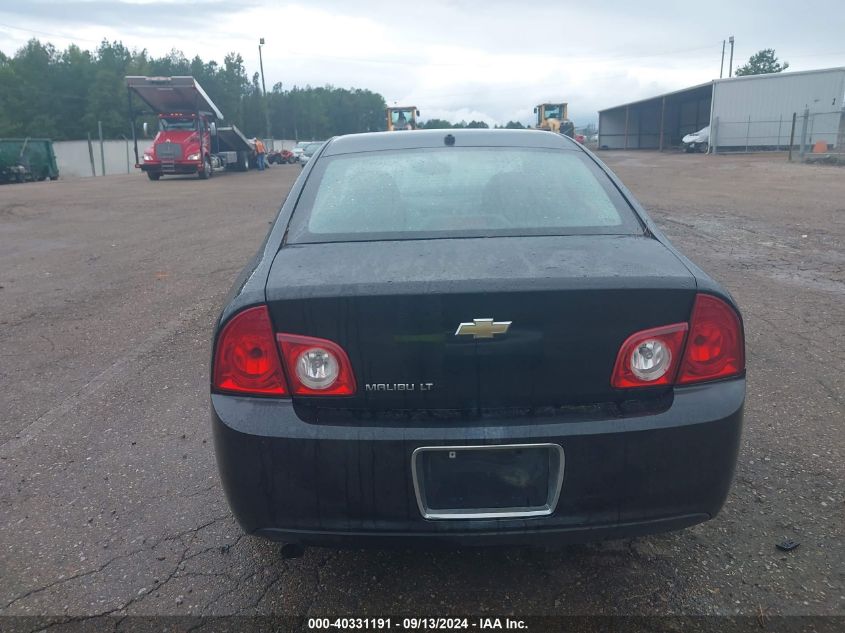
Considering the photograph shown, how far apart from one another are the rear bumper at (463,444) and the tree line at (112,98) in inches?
2511

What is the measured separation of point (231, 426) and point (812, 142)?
35.7 meters

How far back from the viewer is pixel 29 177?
30.8m

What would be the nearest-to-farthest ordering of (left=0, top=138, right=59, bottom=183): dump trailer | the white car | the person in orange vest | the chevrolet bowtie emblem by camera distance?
the chevrolet bowtie emblem
(left=0, top=138, right=59, bottom=183): dump trailer
the person in orange vest
the white car

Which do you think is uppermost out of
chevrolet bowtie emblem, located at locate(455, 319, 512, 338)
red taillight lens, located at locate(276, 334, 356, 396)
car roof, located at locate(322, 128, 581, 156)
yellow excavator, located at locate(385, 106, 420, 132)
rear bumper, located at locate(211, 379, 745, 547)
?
yellow excavator, located at locate(385, 106, 420, 132)

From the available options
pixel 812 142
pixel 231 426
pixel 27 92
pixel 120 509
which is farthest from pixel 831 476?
pixel 27 92

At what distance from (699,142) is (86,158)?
120 feet

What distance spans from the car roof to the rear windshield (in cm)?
7

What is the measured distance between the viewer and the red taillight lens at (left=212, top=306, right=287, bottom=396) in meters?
2.14

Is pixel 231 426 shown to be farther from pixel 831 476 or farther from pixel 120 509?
pixel 831 476

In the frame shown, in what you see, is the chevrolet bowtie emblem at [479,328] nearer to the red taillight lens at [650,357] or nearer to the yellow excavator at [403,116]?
the red taillight lens at [650,357]

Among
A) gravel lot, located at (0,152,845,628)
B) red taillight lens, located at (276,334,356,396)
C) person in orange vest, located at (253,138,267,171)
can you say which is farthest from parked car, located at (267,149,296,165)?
red taillight lens, located at (276,334,356,396)

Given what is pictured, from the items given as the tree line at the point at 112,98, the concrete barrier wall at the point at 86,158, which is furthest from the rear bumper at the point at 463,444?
the tree line at the point at 112,98

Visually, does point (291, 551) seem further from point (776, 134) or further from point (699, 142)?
point (699, 142)

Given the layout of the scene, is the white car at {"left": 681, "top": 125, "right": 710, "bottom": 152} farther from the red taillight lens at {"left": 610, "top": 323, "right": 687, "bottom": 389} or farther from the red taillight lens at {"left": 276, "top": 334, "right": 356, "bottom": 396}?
the red taillight lens at {"left": 276, "top": 334, "right": 356, "bottom": 396}
